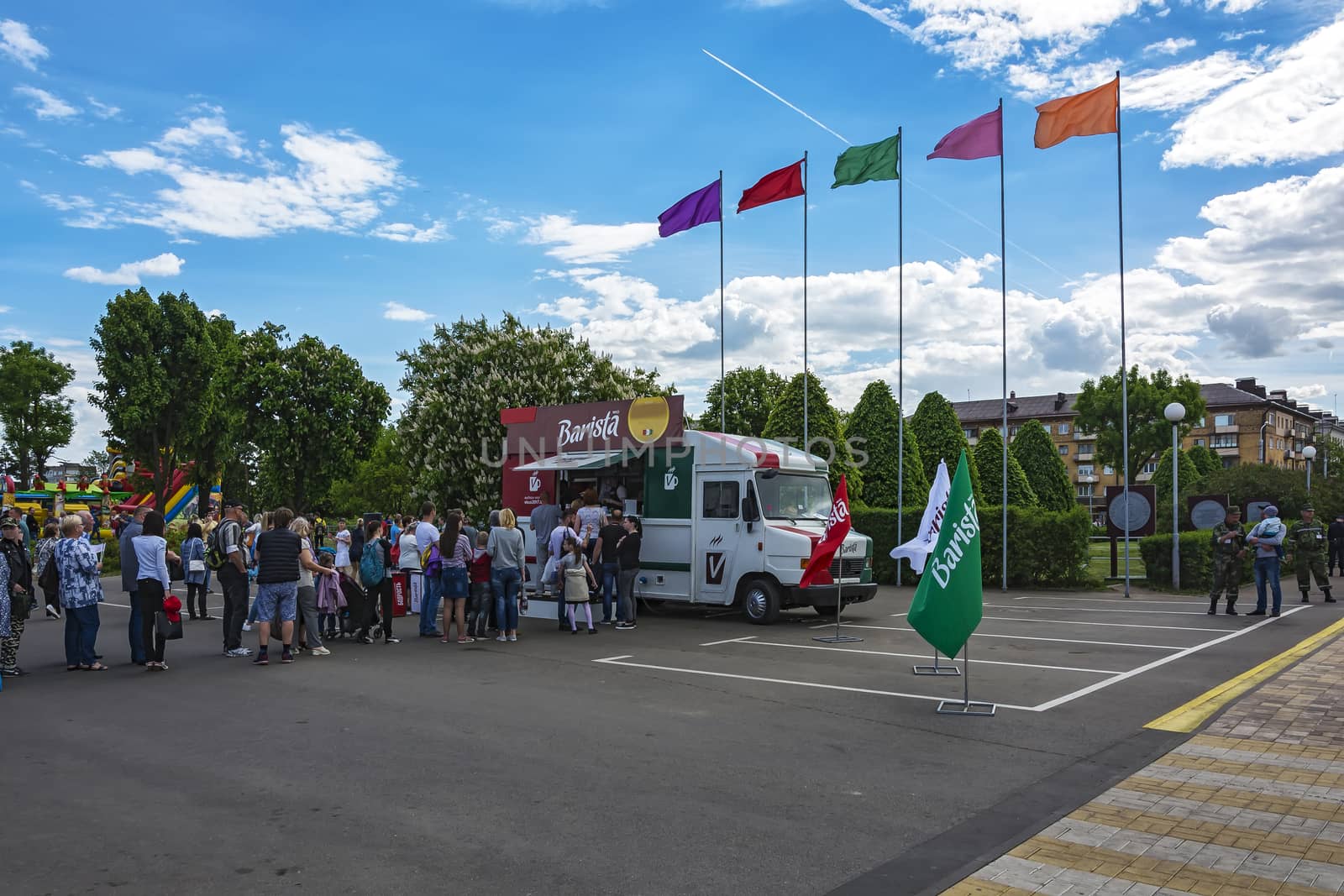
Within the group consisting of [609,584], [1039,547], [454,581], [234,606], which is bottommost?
[234,606]

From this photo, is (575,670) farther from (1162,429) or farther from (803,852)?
(1162,429)

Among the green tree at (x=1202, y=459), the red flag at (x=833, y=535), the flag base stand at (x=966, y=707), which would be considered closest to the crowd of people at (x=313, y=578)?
the red flag at (x=833, y=535)

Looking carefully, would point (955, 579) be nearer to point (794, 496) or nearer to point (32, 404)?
point (794, 496)

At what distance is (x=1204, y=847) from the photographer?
16.6 ft

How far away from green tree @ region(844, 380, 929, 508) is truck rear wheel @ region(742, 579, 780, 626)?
15.3 meters

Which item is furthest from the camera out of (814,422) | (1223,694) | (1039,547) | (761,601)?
(814,422)

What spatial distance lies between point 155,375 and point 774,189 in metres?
29.6

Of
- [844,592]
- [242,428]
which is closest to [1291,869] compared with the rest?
[844,592]

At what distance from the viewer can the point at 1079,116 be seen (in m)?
20.7

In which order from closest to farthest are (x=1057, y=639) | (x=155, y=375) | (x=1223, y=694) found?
(x=1223, y=694), (x=1057, y=639), (x=155, y=375)

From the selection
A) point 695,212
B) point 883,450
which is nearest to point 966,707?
point 695,212

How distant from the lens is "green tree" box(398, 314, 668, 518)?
110 feet

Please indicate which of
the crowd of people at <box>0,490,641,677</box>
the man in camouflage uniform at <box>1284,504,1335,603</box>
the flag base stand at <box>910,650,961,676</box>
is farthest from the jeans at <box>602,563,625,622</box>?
the man in camouflage uniform at <box>1284,504,1335,603</box>

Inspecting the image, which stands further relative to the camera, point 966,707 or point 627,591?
point 627,591
